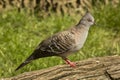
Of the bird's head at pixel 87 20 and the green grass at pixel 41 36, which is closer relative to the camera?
the bird's head at pixel 87 20

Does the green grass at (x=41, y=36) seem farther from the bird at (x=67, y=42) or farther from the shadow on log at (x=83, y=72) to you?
the shadow on log at (x=83, y=72)

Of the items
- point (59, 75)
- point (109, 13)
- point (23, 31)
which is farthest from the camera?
point (109, 13)

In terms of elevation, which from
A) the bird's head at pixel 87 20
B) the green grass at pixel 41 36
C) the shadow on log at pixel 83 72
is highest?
the bird's head at pixel 87 20

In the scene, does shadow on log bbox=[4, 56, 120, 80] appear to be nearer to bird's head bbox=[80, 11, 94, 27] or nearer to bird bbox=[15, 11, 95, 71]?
bird bbox=[15, 11, 95, 71]

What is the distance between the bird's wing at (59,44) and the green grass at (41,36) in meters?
1.19

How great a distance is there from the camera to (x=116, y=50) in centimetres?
910

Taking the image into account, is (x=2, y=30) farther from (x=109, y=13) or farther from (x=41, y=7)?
(x=109, y=13)

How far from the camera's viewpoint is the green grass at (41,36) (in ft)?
26.8

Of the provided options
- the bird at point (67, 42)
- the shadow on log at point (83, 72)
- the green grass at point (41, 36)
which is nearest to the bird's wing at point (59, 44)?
the bird at point (67, 42)

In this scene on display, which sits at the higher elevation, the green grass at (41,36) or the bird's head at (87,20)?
the bird's head at (87,20)

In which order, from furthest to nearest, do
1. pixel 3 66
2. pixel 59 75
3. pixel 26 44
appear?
pixel 26 44, pixel 3 66, pixel 59 75

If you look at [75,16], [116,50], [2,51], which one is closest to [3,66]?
[2,51]

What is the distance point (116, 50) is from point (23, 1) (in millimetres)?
2419

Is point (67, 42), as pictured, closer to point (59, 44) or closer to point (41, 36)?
point (59, 44)
